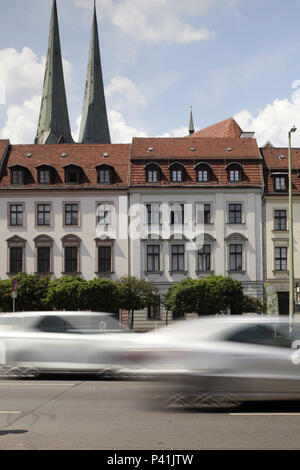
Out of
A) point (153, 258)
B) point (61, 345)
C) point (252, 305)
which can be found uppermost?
point (153, 258)

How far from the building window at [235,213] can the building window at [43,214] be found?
13727 mm

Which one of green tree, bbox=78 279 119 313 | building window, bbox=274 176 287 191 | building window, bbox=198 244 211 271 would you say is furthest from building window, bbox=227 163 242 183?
green tree, bbox=78 279 119 313

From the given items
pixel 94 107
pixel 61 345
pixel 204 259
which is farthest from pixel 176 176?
pixel 94 107

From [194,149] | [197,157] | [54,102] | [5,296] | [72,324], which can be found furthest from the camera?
[54,102]

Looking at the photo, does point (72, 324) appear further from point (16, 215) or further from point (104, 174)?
point (104, 174)

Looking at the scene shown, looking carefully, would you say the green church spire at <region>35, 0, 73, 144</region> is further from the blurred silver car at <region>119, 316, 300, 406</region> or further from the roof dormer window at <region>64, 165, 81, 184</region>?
the blurred silver car at <region>119, 316, 300, 406</region>

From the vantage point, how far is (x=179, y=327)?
1120 centimetres

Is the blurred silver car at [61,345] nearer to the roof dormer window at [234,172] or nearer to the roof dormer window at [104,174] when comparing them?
the roof dormer window at [104,174]

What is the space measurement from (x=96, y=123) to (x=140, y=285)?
60881mm

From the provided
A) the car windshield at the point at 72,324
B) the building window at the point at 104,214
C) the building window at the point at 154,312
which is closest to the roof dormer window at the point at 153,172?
the building window at the point at 104,214

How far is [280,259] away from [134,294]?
1203 centimetres

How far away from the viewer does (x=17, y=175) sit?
150ft

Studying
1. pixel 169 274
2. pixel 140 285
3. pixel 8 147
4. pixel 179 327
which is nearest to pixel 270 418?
pixel 179 327

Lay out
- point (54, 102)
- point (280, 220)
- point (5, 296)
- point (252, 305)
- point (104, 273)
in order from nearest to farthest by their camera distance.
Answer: point (5, 296), point (252, 305), point (104, 273), point (280, 220), point (54, 102)
